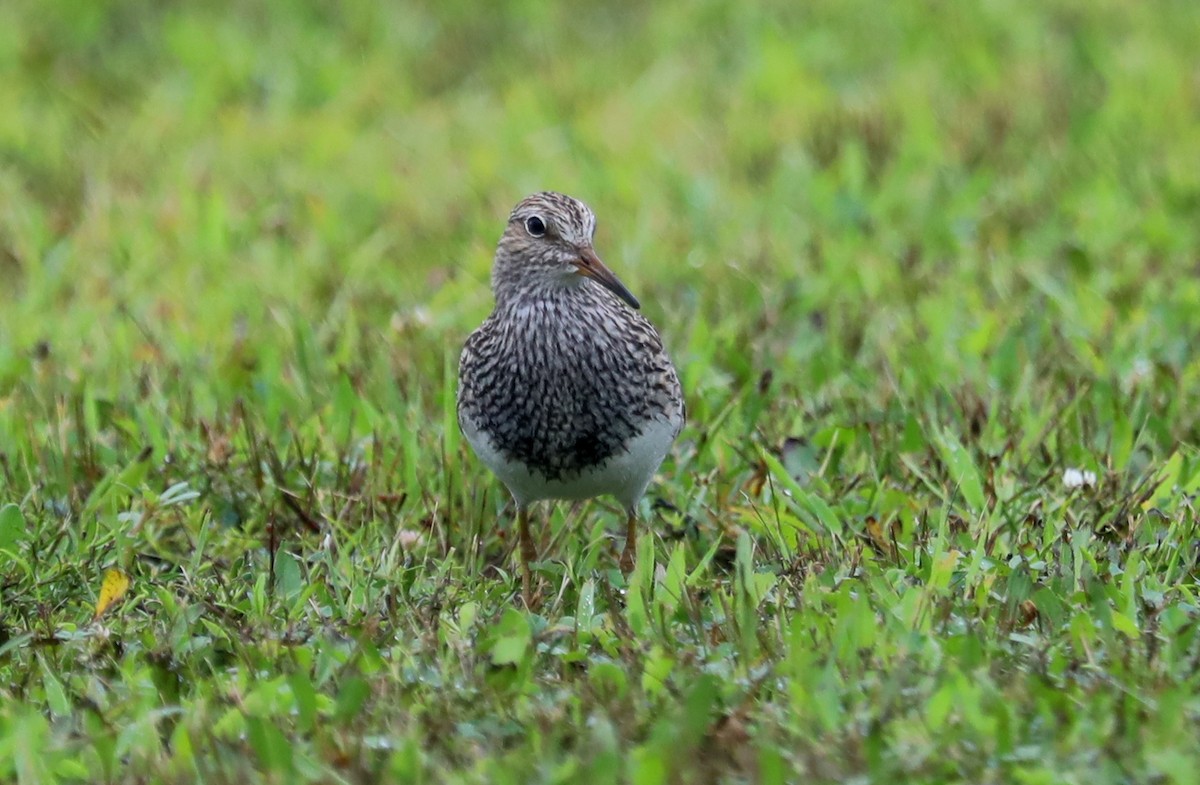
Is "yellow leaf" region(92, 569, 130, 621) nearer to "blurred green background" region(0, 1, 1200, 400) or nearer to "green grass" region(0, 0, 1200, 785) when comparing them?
"green grass" region(0, 0, 1200, 785)

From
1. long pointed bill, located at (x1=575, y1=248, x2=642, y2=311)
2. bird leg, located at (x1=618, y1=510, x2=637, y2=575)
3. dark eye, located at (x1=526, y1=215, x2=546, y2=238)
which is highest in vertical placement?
dark eye, located at (x1=526, y1=215, x2=546, y2=238)

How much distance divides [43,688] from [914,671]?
2.05m

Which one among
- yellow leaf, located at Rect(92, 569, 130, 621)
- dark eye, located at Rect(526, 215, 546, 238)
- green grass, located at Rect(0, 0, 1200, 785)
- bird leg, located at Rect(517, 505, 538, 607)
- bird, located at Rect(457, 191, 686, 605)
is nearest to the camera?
green grass, located at Rect(0, 0, 1200, 785)

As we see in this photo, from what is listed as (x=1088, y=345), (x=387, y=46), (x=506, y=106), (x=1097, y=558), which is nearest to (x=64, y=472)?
(x=1097, y=558)

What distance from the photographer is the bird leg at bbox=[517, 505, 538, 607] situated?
4.84m

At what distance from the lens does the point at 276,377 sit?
21.0 ft

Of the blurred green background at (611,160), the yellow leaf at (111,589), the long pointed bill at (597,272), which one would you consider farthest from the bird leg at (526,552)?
the blurred green background at (611,160)

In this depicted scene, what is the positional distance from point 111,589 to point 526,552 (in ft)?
3.71

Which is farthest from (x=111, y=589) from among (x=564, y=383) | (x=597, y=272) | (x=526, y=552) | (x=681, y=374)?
(x=681, y=374)

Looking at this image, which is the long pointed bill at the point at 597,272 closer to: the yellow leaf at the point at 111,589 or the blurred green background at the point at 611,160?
the blurred green background at the point at 611,160

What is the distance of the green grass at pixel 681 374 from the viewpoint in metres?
3.94

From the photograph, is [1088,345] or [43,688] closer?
[43,688]

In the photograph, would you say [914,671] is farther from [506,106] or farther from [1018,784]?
[506,106]

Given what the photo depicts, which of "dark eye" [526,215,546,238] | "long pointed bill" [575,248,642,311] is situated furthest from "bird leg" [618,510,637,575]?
"dark eye" [526,215,546,238]
